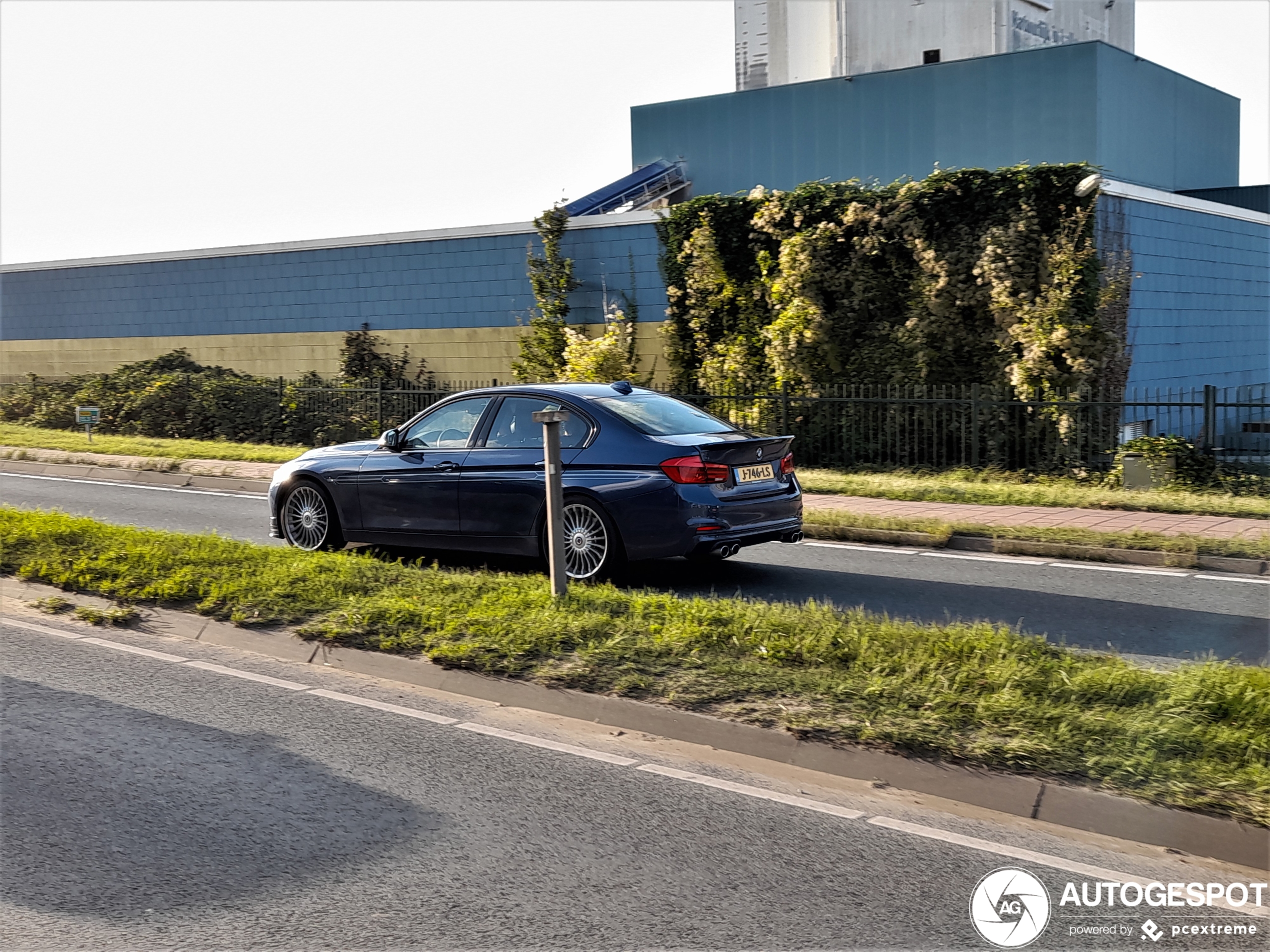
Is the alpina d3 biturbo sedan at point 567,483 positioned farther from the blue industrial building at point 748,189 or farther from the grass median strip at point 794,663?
the blue industrial building at point 748,189

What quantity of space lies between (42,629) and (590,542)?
371cm

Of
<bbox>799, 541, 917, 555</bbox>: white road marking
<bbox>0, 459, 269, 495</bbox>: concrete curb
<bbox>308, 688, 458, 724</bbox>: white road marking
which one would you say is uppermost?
<bbox>0, 459, 269, 495</bbox>: concrete curb

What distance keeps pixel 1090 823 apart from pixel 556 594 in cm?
377

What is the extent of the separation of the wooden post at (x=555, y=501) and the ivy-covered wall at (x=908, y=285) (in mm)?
10419

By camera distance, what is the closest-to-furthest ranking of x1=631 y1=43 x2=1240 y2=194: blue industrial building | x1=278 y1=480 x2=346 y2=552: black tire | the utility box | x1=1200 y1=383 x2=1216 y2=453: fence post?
1. x1=278 y1=480 x2=346 y2=552: black tire
2. the utility box
3. x1=1200 y1=383 x2=1216 y2=453: fence post
4. x1=631 y1=43 x2=1240 y2=194: blue industrial building

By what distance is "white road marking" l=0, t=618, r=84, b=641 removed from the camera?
7809 millimetres

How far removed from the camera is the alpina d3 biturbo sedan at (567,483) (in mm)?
9000

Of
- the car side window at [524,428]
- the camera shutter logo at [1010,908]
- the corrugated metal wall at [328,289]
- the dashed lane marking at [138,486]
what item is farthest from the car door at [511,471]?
the corrugated metal wall at [328,289]

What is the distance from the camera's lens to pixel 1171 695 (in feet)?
18.4

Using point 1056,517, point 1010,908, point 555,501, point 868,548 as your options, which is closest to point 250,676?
point 555,501

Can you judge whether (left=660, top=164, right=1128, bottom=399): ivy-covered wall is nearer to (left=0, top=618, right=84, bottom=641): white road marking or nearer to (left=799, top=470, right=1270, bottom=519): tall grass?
(left=799, top=470, right=1270, bottom=519): tall grass

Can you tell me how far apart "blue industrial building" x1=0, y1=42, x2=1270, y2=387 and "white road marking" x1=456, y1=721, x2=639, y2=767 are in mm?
14140

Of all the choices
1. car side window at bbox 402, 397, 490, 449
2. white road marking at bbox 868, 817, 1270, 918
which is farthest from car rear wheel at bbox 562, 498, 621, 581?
white road marking at bbox 868, 817, 1270, 918

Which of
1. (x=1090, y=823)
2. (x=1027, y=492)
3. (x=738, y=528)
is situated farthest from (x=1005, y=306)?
(x=1090, y=823)
